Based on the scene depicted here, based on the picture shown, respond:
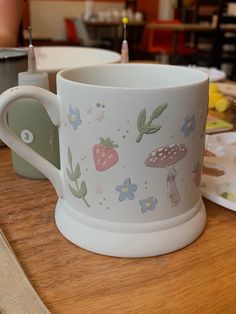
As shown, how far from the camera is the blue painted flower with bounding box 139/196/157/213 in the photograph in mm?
330

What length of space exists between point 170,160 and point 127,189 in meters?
0.04

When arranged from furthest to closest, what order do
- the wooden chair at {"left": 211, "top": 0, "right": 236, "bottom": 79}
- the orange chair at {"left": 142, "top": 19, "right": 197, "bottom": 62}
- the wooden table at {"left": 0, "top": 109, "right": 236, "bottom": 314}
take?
the orange chair at {"left": 142, "top": 19, "right": 197, "bottom": 62} < the wooden chair at {"left": 211, "top": 0, "right": 236, "bottom": 79} < the wooden table at {"left": 0, "top": 109, "right": 236, "bottom": 314}

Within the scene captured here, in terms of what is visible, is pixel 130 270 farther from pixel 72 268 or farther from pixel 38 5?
pixel 38 5

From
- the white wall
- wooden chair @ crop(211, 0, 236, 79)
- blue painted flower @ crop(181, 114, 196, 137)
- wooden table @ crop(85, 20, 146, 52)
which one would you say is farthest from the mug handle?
the white wall

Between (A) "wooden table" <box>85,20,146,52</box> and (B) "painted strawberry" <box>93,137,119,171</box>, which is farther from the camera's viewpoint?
(A) "wooden table" <box>85,20,146,52</box>

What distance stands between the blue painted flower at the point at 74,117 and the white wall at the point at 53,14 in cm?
494

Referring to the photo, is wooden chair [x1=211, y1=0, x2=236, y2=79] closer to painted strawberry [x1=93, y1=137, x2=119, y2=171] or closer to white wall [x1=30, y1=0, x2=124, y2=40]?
white wall [x1=30, y1=0, x2=124, y2=40]

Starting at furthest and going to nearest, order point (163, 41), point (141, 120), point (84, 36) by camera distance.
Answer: point (84, 36) → point (163, 41) → point (141, 120)

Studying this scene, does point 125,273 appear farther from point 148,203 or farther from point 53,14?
point 53,14

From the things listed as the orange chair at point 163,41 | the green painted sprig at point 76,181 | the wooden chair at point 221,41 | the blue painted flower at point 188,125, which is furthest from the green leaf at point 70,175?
the orange chair at point 163,41

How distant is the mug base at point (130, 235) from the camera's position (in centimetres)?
34

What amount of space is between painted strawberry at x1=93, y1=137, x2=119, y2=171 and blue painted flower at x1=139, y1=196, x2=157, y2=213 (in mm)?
41

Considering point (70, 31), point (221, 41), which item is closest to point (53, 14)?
point (70, 31)

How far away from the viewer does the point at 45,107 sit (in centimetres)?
35
